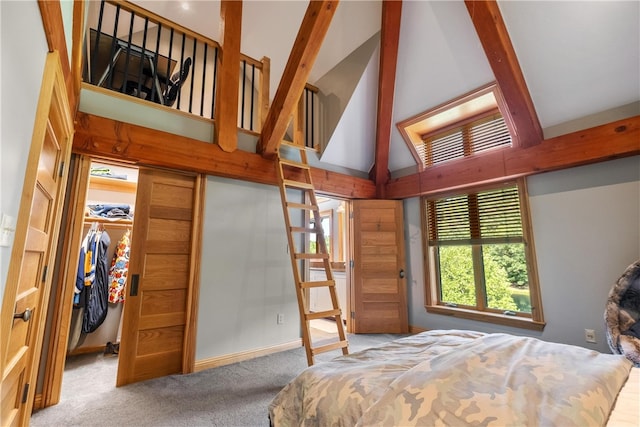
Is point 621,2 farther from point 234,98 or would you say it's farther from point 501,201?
point 234,98

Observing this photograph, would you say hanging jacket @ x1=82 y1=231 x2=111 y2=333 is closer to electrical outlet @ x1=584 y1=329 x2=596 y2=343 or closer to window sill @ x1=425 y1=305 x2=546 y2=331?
window sill @ x1=425 y1=305 x2=546 y2=331

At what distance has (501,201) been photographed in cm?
343

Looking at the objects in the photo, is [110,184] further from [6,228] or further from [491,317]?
[491,317]

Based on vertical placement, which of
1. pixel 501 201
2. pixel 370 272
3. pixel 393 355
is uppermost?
A: pixel 501 201

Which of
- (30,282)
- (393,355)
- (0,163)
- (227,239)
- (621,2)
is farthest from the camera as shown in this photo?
(227,239)

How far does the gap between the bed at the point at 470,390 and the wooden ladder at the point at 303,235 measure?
3.92 ft

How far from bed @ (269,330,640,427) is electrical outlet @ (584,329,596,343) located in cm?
170

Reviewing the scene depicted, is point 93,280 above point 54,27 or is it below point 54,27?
below

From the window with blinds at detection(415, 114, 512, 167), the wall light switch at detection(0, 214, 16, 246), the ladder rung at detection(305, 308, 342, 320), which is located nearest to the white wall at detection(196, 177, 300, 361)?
the ladder rung at detection(305, 308, 342, 320)

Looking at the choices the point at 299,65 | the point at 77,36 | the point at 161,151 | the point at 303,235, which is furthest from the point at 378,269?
the point at 77,36

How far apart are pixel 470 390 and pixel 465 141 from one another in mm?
3476

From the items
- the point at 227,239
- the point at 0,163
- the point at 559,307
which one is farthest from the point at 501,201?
the point at 0,163

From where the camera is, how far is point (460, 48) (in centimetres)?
305

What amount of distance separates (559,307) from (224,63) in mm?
4106
